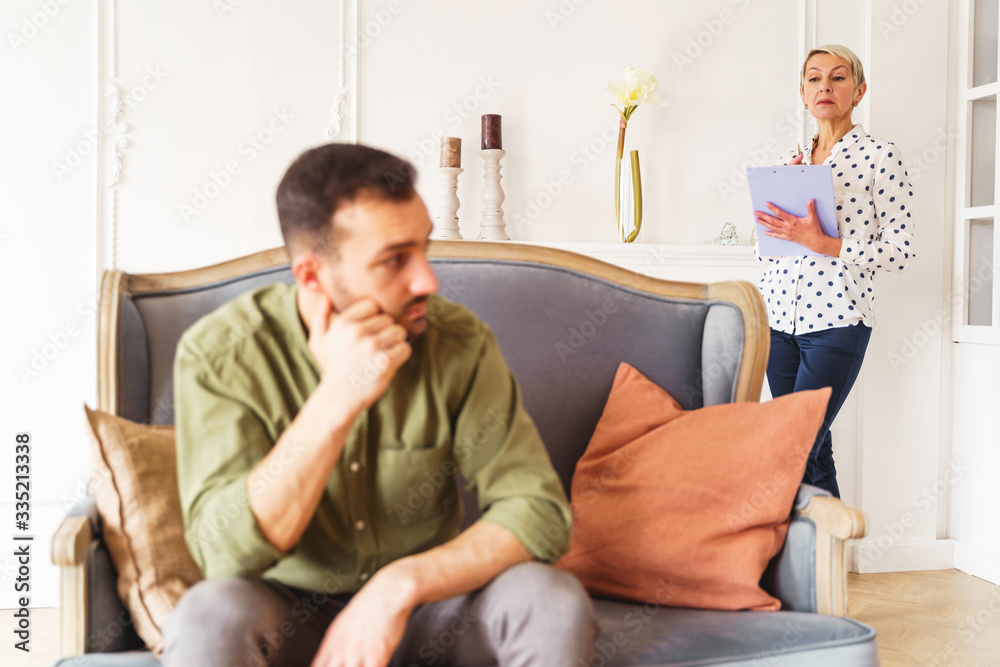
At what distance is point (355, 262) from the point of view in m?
1.05

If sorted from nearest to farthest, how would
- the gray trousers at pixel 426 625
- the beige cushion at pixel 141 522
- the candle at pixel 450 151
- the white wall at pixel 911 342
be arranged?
the gray trousers at pixel 426 625
the beige cushion at pixel 141 522
the candle at pixel 450 151
the white wall at pixel 911 342

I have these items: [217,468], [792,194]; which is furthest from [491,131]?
[217,468]

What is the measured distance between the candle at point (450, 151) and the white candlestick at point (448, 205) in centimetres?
3

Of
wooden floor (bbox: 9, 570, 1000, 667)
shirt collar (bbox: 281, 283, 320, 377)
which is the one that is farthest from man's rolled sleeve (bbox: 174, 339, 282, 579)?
wooden floor (bbox: 9, 570, 1000, 667)

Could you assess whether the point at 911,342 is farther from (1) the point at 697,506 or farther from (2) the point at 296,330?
(2) the point at 296,330

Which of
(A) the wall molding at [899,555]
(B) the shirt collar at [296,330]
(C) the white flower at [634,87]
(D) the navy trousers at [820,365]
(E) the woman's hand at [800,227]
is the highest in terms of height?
(C) the white flower at [634,87]

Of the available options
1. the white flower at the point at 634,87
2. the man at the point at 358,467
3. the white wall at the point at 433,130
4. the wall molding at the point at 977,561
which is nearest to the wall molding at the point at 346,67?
the white wall at the point at 433,130

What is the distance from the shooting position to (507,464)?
3.66 feet

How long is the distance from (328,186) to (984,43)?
2849mm

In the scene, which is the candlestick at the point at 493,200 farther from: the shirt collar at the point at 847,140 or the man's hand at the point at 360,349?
the man's hand at the point at 360,349

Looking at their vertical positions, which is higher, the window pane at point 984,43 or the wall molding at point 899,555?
the window pane at point 984,43

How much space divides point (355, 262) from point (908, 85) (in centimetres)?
263

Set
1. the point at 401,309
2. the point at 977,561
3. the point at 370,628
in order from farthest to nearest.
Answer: the point at 977,561
the point at 401,309
the point at 370,628

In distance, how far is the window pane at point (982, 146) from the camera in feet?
9.50
